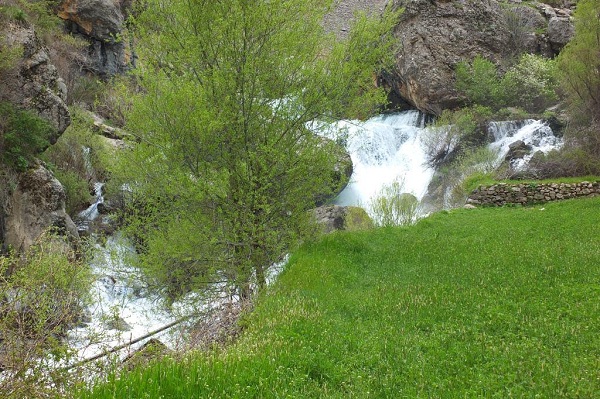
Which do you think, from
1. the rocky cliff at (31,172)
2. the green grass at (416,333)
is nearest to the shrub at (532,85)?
the green grass at (416,333)

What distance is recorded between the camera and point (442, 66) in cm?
4012

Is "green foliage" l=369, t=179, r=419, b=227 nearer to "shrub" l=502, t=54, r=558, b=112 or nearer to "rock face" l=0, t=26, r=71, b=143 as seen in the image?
"rock face" l=0, t=26, r=71, b=143

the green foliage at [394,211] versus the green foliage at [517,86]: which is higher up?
the green foliage at [517,86]

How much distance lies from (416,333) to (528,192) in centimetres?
Result: 1797

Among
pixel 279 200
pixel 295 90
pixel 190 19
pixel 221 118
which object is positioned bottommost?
pixel 279 200

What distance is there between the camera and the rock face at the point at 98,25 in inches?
1319

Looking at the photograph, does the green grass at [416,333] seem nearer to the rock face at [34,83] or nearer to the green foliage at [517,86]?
the rock face at [34,83]

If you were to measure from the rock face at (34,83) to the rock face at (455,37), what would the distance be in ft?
102

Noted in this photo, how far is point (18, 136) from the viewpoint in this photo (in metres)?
16.5

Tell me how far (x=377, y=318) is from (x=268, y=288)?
2.83 meters

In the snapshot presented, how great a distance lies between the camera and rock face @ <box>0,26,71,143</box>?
697 inches

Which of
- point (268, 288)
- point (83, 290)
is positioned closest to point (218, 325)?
point (268, 288)

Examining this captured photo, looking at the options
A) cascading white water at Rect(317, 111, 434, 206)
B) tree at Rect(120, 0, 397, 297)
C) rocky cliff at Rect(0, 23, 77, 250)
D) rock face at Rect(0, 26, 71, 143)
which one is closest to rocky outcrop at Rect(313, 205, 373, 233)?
cascading white water at Rect(317, 111, 434, 206)

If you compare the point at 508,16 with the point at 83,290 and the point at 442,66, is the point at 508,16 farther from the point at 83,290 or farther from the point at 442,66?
the point at 83,290
